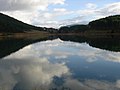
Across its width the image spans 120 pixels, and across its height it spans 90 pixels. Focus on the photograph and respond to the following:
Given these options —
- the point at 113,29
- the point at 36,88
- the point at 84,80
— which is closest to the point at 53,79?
the point at 84,80

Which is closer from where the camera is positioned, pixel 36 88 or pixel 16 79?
pixel 36 88

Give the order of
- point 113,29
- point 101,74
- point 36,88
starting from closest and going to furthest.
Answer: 1. point 36,88
2. point 101,74
3. point 113,29

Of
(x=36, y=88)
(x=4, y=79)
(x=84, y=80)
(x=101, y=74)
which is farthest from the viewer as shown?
(x=101, y=74)

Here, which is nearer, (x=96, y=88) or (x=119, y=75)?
(x=96, y=88)

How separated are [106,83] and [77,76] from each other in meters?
4.74

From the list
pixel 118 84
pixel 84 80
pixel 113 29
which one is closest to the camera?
pixel 118 84

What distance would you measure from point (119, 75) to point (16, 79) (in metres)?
11.1

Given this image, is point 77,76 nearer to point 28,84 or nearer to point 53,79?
point 53,79

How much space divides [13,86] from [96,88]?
23.3ft

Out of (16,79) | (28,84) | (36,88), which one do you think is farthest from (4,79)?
(36,88)

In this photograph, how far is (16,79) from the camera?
27016mm

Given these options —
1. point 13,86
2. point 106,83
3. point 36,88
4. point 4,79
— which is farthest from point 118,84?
point 4,79

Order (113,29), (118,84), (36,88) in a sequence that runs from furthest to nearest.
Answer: (113,29) < (118,84) < (36,88)

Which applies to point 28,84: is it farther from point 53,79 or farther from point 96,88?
point 96,88
